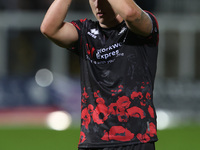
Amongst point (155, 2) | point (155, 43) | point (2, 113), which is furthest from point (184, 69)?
point (155, 43)

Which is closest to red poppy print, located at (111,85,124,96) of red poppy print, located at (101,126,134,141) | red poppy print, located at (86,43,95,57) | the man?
the man

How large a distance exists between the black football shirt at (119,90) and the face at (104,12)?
6 centimetres

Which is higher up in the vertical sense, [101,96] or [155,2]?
[155,2]

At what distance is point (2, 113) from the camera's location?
53.0ft

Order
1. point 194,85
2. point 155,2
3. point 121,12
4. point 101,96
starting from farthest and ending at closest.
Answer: point 155,2, point 194,85, point 101,96, point 121,12

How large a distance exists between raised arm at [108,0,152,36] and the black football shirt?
0.10 metres

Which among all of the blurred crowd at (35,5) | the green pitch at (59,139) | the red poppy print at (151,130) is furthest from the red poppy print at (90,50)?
the blurred crowd at (35,5)

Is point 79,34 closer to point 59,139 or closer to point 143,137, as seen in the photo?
point 143,137

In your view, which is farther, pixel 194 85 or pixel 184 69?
pixel 184 69

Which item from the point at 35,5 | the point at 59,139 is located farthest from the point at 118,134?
the point at 35,5

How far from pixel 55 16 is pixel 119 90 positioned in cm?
77

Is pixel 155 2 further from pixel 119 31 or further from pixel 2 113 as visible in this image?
pixel 119 31

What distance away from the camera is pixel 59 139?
37.6 ft

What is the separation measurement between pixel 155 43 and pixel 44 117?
41.5 feet
